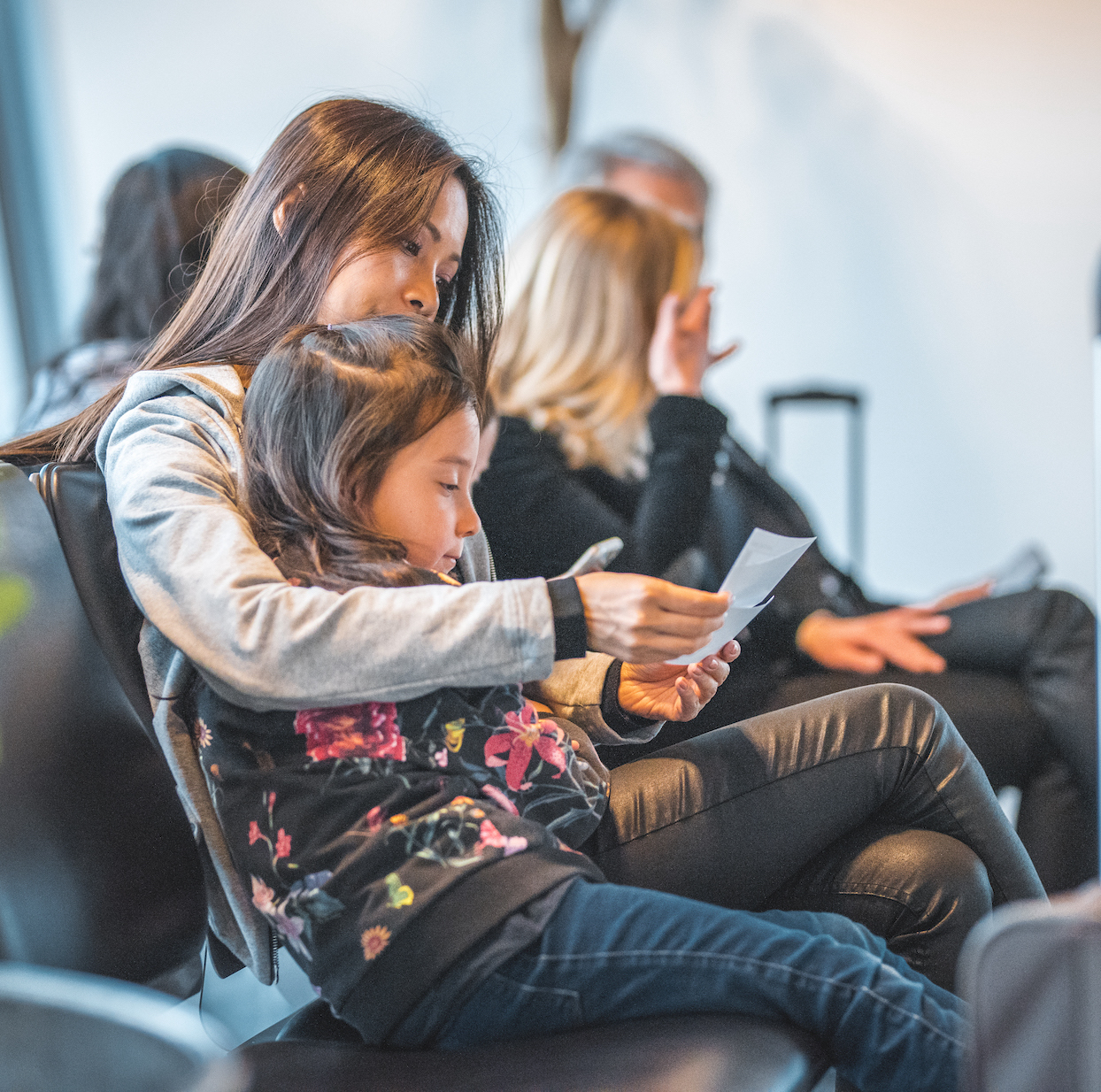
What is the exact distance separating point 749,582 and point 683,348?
0.69 meters

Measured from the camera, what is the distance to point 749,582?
69cm

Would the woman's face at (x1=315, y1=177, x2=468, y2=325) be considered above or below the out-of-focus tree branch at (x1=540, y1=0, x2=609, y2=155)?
below

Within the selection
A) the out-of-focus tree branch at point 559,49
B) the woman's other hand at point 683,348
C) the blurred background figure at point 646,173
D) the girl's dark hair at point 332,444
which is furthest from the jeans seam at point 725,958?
the out-of-focus tree branch at point 559,49

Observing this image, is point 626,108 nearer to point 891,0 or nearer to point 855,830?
point 891,0

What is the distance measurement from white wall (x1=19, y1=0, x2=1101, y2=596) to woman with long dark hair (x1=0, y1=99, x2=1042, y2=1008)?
1.53 m

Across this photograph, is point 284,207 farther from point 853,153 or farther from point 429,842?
point 853,153

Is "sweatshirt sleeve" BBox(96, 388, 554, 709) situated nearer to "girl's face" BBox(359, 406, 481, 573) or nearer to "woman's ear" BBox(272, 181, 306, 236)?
"girl's face" BBox(359, 406, 481, 573)

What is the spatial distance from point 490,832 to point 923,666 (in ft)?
2.04

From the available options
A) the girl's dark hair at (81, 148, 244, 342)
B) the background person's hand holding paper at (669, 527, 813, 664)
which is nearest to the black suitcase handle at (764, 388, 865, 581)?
the girl's dark hair at (81, 148, 244, 342)

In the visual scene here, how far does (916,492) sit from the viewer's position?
245 cm

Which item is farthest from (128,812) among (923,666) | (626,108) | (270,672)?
(626,108)

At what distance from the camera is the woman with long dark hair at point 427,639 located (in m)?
0.63

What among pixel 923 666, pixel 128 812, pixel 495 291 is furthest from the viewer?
pixel 923 666

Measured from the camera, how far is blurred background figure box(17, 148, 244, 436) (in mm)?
1392
